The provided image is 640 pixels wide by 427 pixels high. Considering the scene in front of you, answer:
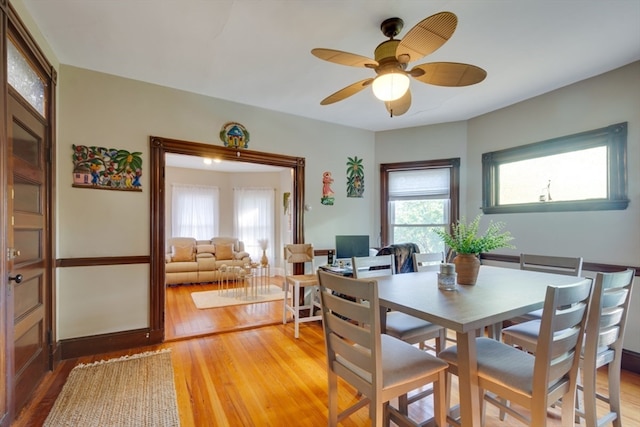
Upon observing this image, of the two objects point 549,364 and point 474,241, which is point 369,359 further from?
point 474,241

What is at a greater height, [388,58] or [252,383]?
[388,58]

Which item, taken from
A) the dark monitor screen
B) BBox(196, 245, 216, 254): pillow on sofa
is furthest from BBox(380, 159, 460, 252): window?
BBox(196, 245, 216, 254): pillow on sofa

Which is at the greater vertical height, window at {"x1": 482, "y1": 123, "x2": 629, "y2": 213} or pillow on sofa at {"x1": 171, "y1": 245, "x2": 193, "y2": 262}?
window at {"x1": 482, "y1": 123, "x2": 629, "y2": 213}

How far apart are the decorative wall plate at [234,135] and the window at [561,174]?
10.1 feet

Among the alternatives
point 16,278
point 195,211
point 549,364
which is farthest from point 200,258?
point 549,364

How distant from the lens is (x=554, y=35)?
2.13 metres

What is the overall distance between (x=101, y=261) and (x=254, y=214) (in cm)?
451

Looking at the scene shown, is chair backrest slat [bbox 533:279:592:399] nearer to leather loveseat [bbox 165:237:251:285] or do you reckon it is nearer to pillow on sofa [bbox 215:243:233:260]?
leather loveseat [bbox 165:237:251:285]

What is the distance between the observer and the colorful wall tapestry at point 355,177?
4.25 m

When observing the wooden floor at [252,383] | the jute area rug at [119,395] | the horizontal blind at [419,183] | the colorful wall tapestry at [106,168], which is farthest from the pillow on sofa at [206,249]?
the horizontal blind at [419,183]

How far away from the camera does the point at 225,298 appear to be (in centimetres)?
473

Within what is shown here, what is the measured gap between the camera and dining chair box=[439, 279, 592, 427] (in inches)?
46.4

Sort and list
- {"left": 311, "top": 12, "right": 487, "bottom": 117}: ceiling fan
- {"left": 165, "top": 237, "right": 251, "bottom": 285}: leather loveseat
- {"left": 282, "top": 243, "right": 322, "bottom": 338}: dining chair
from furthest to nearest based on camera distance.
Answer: {"left": 165, "top": 237, "right": 251, "bottom": 285}: leather loveseat < {"left": 282, "top": 243, "right": 322, "bottom": 338}: dining chair < {"left": 311, "top": 12, "right": 487, "bottom": 117}: ceiling fan

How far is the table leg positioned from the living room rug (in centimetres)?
363
